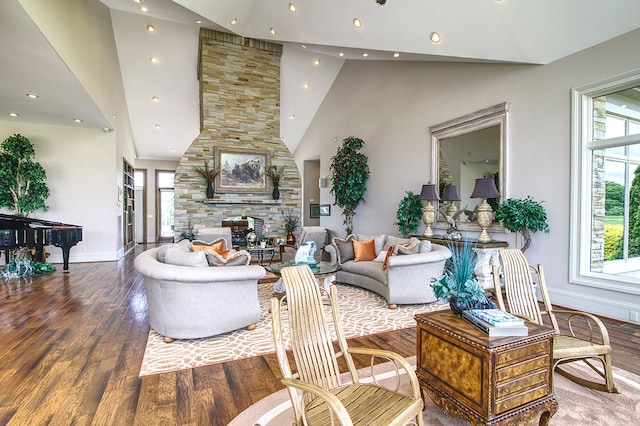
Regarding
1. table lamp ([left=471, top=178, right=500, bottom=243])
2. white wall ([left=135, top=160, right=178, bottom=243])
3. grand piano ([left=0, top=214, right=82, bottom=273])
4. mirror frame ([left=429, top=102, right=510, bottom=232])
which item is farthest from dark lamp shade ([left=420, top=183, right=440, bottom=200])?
white wall ([left=135, top=160, right=178, bottom=243])

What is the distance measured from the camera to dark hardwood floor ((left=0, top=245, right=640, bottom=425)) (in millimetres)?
2047

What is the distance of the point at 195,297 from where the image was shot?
10.2 feet

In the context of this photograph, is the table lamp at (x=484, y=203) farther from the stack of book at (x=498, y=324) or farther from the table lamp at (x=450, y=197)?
the stack of book at (x=498, y=324)

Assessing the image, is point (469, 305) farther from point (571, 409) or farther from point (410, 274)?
point (410, 274)

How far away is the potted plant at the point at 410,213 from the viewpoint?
634 cm

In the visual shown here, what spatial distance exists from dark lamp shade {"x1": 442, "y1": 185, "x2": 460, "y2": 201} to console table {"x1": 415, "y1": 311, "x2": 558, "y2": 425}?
388 centimetres

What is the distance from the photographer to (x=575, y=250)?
4.11 meters

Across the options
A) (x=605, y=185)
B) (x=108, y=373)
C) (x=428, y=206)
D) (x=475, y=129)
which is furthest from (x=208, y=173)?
(x=605, y=185)

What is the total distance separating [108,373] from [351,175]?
647cm

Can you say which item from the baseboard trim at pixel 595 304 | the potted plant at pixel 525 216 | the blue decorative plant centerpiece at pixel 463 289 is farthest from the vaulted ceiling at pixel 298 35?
the blue decorative plant centerpiece at pixel 463 289

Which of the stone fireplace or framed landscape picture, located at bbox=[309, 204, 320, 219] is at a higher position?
the stone fireplace

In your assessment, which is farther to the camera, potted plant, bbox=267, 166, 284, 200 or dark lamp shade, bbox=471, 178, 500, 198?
potted plant, bbox=267, 166, 284, 200

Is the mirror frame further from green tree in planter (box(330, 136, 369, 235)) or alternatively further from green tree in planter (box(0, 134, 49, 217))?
green tree in planter (box(0, 134, 49, 217))

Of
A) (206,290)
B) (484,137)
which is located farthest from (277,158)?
(206,290)
